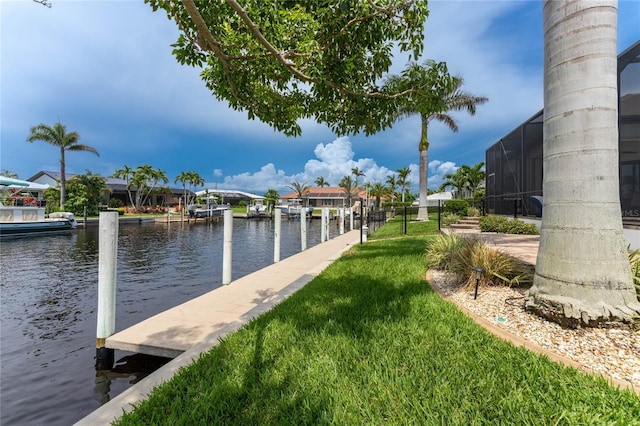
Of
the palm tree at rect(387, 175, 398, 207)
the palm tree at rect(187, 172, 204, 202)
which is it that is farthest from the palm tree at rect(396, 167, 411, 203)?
the palm tree at rect(187, 172, 204, 202)

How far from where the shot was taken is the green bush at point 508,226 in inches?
464

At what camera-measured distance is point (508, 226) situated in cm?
1240

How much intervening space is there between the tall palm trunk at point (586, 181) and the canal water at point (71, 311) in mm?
5642

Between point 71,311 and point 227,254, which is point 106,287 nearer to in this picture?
point 227,254

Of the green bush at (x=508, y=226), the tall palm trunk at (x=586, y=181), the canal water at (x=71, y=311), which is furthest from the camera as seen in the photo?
the green bush at (x=508, y=226)

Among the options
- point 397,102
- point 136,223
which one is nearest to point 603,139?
point 397,102

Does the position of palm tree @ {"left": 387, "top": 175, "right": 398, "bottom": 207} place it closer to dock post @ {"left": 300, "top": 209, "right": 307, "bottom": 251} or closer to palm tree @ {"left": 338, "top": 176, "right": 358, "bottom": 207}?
palm tree @ {"left": 338, "top": 176, "right": 358, "bottom": 207}

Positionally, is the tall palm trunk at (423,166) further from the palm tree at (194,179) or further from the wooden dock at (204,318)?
the palm tree at (194,179)

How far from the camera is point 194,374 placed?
10.0 feet

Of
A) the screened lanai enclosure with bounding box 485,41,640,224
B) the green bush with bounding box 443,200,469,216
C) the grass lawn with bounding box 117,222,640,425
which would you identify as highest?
the screened lanai enclosure with bounding box 485,41,640,224

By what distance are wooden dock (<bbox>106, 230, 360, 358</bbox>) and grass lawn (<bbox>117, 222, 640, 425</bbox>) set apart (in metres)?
0.84

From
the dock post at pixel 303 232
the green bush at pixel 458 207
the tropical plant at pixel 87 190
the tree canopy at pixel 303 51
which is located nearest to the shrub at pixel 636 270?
the tree canopy at pixel 303 51

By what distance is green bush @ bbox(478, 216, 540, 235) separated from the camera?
38.7ft

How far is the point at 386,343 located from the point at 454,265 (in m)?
3.15
